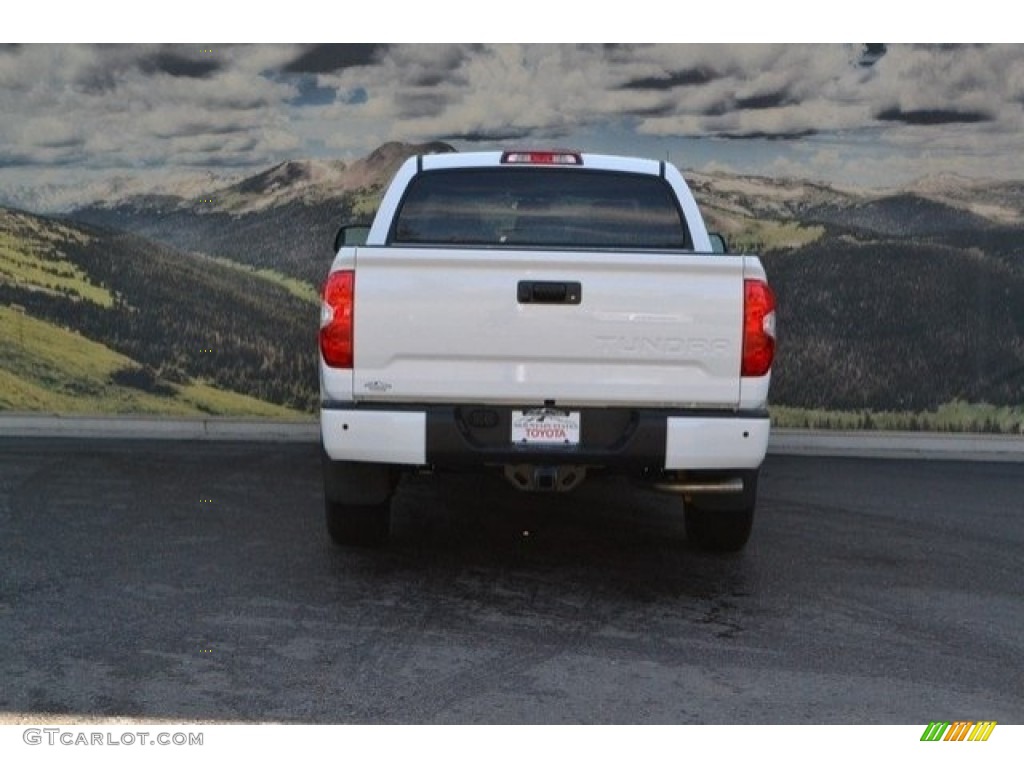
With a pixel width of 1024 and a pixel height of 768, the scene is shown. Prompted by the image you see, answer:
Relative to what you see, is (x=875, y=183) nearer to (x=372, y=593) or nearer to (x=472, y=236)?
(x=472, y=236)

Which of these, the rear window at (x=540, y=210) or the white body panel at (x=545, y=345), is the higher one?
the rear window at (x=540, y=210)

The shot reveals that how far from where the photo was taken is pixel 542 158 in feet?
24.5

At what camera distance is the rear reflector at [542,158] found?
24.4 ft

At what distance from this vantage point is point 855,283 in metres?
11.2

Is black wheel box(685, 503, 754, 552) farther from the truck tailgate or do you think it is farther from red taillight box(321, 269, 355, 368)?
red taillight box(321, 269, 355, 368)

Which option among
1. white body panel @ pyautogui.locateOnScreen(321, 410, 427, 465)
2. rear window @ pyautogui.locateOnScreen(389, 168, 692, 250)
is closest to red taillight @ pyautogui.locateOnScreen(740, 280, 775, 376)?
rear window @ pyautogui.locateOnScreen(389, 168, 692, 250)

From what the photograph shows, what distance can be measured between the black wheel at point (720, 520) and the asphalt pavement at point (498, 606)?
10cm

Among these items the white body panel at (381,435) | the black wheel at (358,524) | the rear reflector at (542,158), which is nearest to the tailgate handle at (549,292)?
the white body panel at (381,435)

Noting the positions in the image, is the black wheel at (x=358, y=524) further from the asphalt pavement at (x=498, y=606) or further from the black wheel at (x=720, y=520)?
the black wheel at (x=720, y=520)

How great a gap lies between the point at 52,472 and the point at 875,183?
665cm

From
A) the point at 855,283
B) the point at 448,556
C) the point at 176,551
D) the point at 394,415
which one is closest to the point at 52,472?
the point at 176,551

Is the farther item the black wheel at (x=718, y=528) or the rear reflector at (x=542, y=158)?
the rear reflector at (x=542, y=158)
